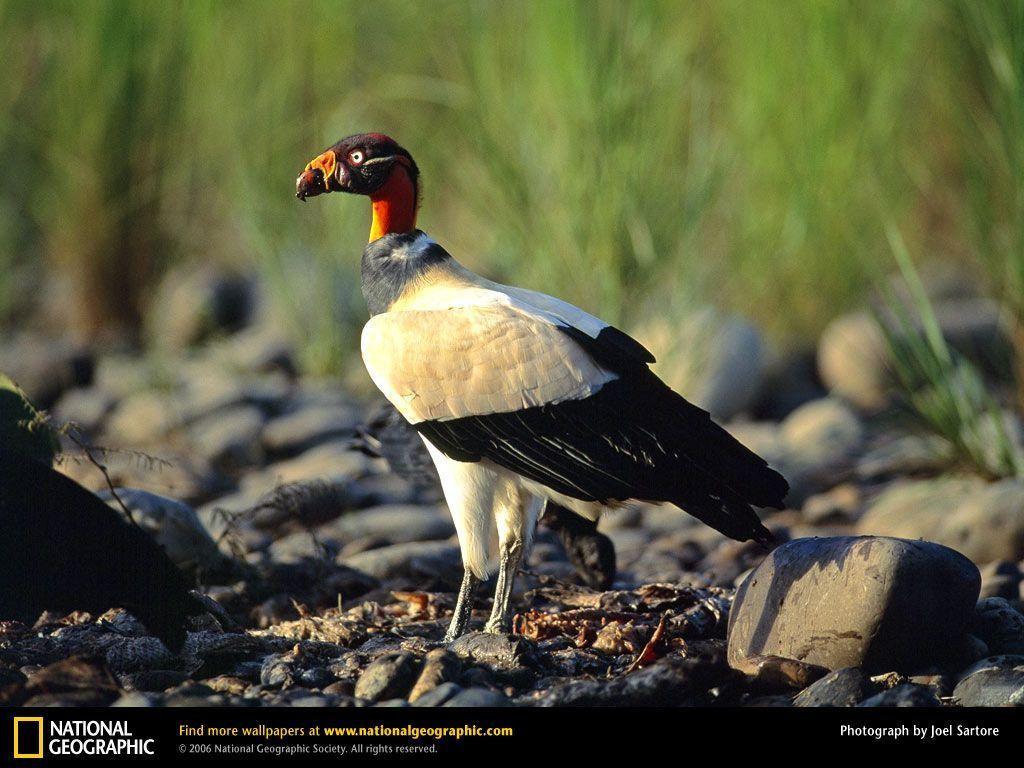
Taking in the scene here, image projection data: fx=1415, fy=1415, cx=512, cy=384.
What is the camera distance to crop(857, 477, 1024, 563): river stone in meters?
4.76

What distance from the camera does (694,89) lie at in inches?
276

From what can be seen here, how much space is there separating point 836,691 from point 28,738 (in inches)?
69.3

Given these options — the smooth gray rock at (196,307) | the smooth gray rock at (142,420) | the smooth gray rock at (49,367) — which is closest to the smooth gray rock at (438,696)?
the smooth gray rock at (142,420)

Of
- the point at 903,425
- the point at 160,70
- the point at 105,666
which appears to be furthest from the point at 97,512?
the point at 160,70

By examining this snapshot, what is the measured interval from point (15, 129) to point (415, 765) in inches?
255

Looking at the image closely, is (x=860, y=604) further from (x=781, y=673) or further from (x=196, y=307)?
(x=196, y=307)

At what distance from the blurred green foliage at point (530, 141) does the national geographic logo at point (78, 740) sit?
139 inches

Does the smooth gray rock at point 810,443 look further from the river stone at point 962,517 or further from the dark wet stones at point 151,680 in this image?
the dark wet stones at point 151,680

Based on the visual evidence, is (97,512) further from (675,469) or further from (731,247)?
(731,247)

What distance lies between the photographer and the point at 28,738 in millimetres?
2924

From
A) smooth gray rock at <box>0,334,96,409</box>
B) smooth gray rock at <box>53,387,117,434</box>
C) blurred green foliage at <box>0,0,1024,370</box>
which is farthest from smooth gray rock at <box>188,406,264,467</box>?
smooth gray rock at <box>0,334,96,409</box>

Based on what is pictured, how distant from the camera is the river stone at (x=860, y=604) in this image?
344 cm

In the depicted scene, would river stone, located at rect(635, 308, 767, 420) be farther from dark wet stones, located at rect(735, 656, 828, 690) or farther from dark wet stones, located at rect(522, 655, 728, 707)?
dark wet stones, located at rect(522, 655, 728, 707)

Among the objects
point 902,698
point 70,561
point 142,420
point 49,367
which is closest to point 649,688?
point 902,698
